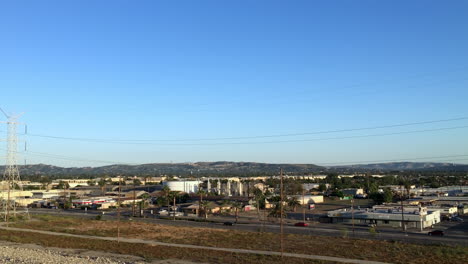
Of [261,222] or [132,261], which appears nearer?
[132,261]

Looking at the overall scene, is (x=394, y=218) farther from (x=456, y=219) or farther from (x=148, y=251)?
(x=148, y=251)

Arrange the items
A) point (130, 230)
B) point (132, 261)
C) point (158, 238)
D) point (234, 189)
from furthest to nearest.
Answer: point (234, 189)
point (130, 230)
point (158, 238)
point (132, 261)

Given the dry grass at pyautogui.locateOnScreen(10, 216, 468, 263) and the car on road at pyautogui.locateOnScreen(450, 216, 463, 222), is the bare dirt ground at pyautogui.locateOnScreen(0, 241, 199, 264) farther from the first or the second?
the car on road at pyautogui.locateOnScreen(450, 216, 463, 222)

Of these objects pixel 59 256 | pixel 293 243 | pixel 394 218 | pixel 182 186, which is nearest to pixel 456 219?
pixel 394 218

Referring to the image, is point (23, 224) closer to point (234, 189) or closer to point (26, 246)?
point (26, 246)

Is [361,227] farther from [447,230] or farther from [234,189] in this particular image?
[234,189]

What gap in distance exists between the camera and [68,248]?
2105 inches

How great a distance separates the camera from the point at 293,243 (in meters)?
56.5

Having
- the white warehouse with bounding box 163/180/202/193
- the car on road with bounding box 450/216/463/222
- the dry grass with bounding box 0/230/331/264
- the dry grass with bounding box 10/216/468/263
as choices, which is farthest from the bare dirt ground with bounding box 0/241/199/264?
the white warehouse with bounding box 163/180/202/193

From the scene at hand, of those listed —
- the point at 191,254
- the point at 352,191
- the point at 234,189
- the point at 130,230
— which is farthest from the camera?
the point at 234,189

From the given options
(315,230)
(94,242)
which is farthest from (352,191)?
(94,242)

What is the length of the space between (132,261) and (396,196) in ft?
392

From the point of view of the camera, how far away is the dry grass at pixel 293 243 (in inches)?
1818

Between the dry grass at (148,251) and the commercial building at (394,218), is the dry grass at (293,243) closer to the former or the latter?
the dry grass at (148,251)
